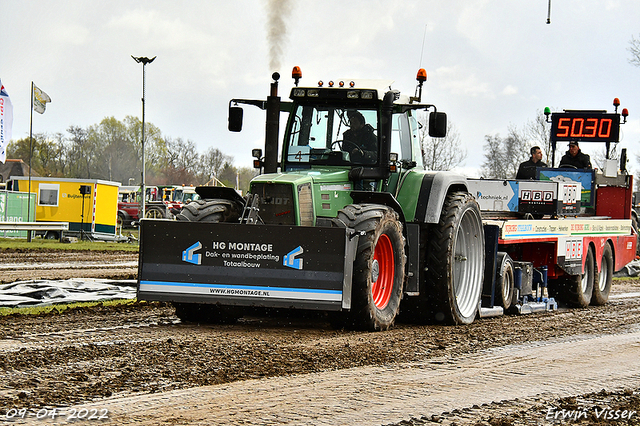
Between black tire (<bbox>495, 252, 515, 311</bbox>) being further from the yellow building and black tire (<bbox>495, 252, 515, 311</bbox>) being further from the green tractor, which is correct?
the yellow building

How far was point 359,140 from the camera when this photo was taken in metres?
9.47

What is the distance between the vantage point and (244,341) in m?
7.54

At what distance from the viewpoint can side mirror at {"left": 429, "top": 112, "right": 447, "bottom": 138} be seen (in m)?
9.25

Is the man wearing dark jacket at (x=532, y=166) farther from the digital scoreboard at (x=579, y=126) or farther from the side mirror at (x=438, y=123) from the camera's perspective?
the side mirror at (x=438, y=123)

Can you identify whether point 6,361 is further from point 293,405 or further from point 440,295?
point 440,295

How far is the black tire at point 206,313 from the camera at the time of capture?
8.91 m

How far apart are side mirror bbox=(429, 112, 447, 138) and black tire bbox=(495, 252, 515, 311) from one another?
2.64m

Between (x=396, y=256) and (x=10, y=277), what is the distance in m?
8.84

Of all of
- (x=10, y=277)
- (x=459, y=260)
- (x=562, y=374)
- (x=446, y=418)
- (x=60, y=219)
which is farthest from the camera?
(x=60, y=219)

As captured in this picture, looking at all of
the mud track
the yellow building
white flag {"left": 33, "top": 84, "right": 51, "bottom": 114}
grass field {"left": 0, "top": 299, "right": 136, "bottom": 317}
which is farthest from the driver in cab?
white flag {"left": 33, "top": 84, "right": 51, "bottom": 114}

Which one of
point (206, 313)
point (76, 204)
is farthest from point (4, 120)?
point (206, 313)

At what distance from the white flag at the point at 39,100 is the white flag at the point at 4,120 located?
853 cm

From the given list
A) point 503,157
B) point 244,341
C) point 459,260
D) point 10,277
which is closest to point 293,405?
point 244,341

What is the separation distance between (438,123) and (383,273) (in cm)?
186
